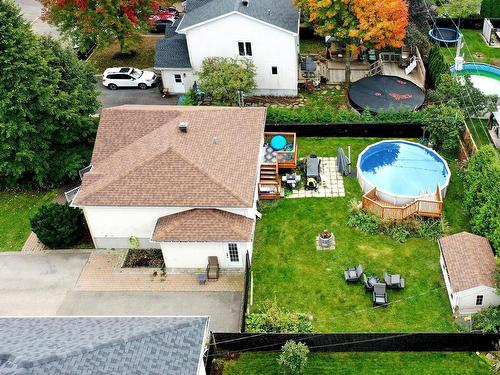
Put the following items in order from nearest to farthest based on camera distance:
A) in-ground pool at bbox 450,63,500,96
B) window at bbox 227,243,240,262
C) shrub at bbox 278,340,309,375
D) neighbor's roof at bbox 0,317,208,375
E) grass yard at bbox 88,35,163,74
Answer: neighbor's roof at bbox 0,317,208,375
shrub at bbox 278,340,309,375
window at bbox 227,243,240,262
in-ground pool at bbox 450,63,500,96
grass yard at bbox 88,35,163,74

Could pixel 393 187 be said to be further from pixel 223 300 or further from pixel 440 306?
pixel 223 300

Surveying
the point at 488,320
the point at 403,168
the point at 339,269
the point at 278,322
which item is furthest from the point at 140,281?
the point at 403,168

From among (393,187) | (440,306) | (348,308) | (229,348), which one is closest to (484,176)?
(393,187)

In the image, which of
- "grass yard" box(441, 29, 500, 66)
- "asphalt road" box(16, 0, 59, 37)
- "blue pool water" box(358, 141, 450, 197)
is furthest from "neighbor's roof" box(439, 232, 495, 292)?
"asphalt road" box(16, 0, 59, 37)

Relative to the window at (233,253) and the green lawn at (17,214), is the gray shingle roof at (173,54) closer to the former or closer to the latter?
the green lawn at (17,214)

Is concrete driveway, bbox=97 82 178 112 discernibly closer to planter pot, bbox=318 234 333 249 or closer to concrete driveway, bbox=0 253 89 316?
concrete driveway, bbox=0 253 89 316

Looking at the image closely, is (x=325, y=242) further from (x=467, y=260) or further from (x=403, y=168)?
(x=403, y=168)

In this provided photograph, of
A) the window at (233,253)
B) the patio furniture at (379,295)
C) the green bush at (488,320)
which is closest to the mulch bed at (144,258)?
the window at (233,253)
